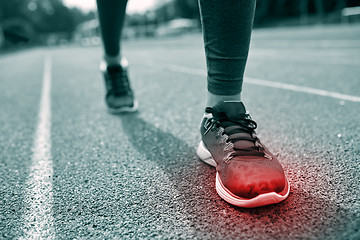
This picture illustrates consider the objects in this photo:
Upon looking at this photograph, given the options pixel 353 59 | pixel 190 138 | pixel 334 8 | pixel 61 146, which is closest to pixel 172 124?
pixel 190 138

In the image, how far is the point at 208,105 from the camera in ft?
4.36

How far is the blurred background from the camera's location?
105 feet

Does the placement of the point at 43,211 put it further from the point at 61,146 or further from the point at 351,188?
the point at 351,188

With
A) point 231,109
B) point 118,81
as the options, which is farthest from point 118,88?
point 231,109

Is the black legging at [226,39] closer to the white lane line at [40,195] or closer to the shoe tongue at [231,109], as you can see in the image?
the shoe tongue at [231,109]

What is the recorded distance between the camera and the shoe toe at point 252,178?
98 cm

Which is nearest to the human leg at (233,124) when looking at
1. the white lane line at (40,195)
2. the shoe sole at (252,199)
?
the shoe sole at (252,199)

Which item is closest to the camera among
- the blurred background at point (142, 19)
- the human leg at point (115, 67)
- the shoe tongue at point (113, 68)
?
the human leg at point (115, 67)

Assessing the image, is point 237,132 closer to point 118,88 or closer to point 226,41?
point 226,41

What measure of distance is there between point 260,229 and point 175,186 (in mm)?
389

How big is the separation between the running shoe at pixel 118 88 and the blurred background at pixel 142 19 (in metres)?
20.5

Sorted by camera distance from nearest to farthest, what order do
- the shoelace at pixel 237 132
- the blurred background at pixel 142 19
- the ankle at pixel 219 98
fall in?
the shoelace at pixel 237 132, the ankle at pixel 219 98, the blurred background at pixel 142 19

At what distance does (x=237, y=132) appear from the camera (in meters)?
1.16

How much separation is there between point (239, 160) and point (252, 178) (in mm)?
97
